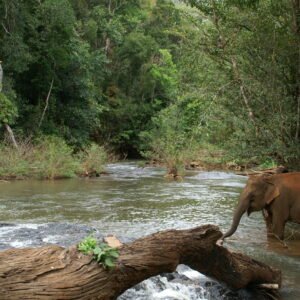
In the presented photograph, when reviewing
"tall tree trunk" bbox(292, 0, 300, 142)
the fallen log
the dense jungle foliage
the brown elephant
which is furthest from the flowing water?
"tall tree trunk" bbox(292, 0, 300, 142)

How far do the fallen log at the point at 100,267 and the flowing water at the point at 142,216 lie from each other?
941 millimetres

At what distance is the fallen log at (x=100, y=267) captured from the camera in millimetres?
4692

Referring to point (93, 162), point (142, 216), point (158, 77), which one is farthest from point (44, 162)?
point (158, 77)

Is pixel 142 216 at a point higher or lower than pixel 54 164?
lower

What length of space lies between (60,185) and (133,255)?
50.0 feet

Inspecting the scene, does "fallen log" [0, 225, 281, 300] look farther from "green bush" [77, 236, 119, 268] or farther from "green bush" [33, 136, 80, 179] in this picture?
"green bush" [33, 136, 80, 179]

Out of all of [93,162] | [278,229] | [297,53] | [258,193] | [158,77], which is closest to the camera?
[258,193]

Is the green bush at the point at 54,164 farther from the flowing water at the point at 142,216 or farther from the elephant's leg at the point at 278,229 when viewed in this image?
the elephant's leg at the point at 278,229

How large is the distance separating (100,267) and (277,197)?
5.33 metres

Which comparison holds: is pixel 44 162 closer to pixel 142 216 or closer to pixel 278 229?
pixel 142 216

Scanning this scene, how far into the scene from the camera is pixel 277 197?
9531 millimetres

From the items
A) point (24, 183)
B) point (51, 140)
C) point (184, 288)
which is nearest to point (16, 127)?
point (51, 140)

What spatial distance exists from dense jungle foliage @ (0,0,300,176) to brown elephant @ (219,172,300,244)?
1.59 metres

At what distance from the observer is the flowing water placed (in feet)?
22.9
